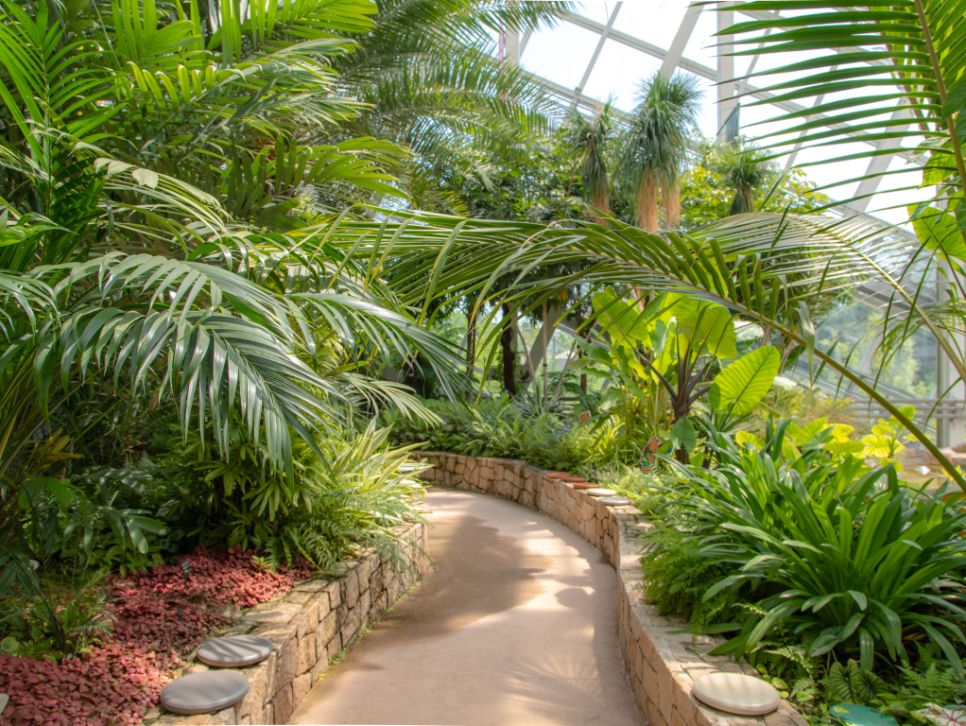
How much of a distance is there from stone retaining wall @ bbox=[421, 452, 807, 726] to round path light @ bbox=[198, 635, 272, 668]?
4.84 feet

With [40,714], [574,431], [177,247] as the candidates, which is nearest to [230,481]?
[177,247]

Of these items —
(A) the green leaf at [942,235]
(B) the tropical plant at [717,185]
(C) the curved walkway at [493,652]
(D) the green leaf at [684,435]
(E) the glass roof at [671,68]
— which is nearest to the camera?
(A) the green leaf at [942,235]

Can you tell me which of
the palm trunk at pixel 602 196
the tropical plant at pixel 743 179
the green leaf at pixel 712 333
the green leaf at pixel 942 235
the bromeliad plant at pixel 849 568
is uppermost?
the tropical plant at pixel 743 179

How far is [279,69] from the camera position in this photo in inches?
101

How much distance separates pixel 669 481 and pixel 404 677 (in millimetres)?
1981

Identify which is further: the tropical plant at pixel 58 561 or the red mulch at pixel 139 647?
the tropical plant at pixel 58 561

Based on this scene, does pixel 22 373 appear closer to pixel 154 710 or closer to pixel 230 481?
pixel 154 710

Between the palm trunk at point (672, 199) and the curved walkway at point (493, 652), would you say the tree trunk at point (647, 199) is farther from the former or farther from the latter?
the curved walkway at point (493, 652)

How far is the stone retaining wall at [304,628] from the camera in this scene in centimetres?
233

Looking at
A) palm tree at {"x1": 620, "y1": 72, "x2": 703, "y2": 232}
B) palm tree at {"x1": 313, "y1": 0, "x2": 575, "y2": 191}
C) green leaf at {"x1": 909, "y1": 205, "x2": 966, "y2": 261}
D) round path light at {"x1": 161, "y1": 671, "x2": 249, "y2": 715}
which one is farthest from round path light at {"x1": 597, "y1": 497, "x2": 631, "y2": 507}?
palm tree at {"x1": 620, "y1": 72, "x2": 703, "y2": 232}

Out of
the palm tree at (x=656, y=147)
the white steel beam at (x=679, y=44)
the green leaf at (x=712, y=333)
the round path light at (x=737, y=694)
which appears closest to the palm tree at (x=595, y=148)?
the palm tree at (x=656, y=147)

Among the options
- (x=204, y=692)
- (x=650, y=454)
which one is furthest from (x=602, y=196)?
(x=204, y=692)

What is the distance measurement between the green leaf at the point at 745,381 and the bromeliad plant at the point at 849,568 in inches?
62.5

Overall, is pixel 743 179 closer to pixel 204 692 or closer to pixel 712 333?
pixel 712 333
